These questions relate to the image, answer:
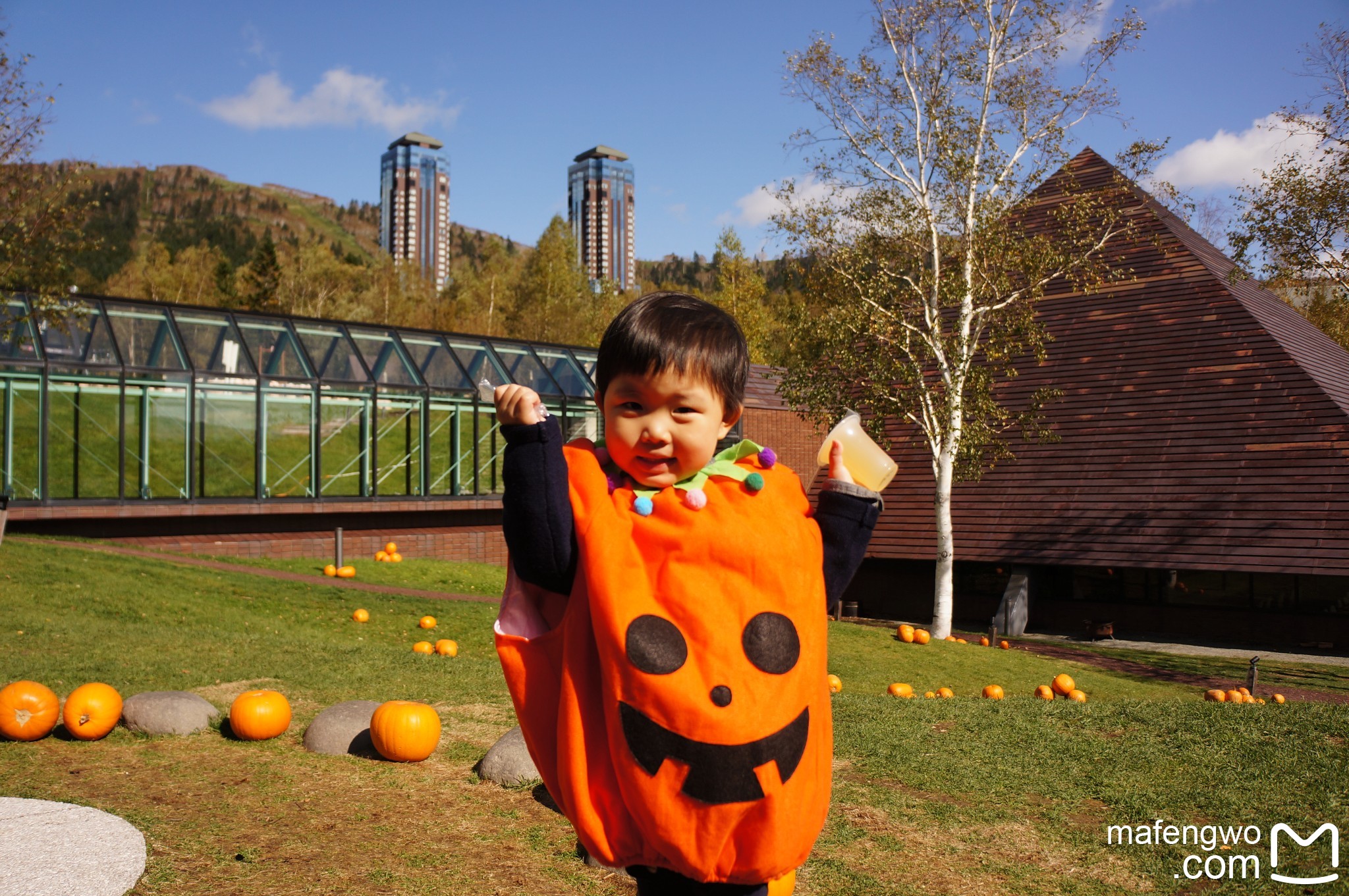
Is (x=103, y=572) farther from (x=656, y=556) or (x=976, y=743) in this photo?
(x=656, y=556)

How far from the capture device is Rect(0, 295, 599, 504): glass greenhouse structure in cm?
1902

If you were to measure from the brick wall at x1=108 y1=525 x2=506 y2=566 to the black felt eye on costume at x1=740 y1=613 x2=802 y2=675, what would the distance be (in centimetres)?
1598

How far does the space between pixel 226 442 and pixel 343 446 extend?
9.60 feet

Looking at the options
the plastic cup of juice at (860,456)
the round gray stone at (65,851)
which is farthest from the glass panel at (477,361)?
the plastic cup of juice at (860,456)

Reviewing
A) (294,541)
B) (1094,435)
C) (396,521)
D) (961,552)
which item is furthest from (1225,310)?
(294,541)

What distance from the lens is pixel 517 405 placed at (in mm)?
2090

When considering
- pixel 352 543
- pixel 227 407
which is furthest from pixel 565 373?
pixel 227 407

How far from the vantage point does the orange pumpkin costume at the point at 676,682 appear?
2131 millimetres

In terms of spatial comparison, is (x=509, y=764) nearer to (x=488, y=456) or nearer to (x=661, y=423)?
(x=661, y=423)

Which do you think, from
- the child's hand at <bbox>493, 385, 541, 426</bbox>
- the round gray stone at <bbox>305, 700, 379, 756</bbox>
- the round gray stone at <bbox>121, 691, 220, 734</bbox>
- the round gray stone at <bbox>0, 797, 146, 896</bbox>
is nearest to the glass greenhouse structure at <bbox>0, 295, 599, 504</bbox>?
the round gray stone at <bbox>121, 691, 220, 734</bbox>

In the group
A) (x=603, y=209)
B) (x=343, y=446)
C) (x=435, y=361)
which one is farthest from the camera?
(x=603, y=209)

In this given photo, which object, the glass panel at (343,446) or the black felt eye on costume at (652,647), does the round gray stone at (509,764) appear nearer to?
the black felt eye on costume at (652,647)

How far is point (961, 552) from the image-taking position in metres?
23.3

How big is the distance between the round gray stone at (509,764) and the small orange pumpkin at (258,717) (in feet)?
6.07
